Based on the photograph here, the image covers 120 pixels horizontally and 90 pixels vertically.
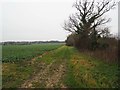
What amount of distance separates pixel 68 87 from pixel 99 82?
80.3 inches

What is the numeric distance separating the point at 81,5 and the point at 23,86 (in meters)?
36.3

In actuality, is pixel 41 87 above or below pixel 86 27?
below

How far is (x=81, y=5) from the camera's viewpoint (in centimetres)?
4575

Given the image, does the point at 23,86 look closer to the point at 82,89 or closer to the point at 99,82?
the point at 82,89

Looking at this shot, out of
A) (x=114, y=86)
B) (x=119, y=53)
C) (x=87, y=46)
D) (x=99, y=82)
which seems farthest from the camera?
(x=87, y=46)

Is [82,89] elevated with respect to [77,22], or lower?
lower

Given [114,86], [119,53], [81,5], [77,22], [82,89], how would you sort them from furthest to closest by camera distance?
[77,22], [81,5], [119,53], [114,86], [82,89]

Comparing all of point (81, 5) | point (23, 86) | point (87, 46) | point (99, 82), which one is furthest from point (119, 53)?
point (81, 5)

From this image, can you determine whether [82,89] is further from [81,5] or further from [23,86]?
[81,5]

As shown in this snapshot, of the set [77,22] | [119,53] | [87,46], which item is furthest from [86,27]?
[119,53]

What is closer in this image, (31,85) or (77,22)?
(31,85)

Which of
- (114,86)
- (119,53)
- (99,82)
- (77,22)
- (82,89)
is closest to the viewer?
(82,89)

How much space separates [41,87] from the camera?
1102cm

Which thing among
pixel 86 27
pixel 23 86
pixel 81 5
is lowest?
pixel 23 86
